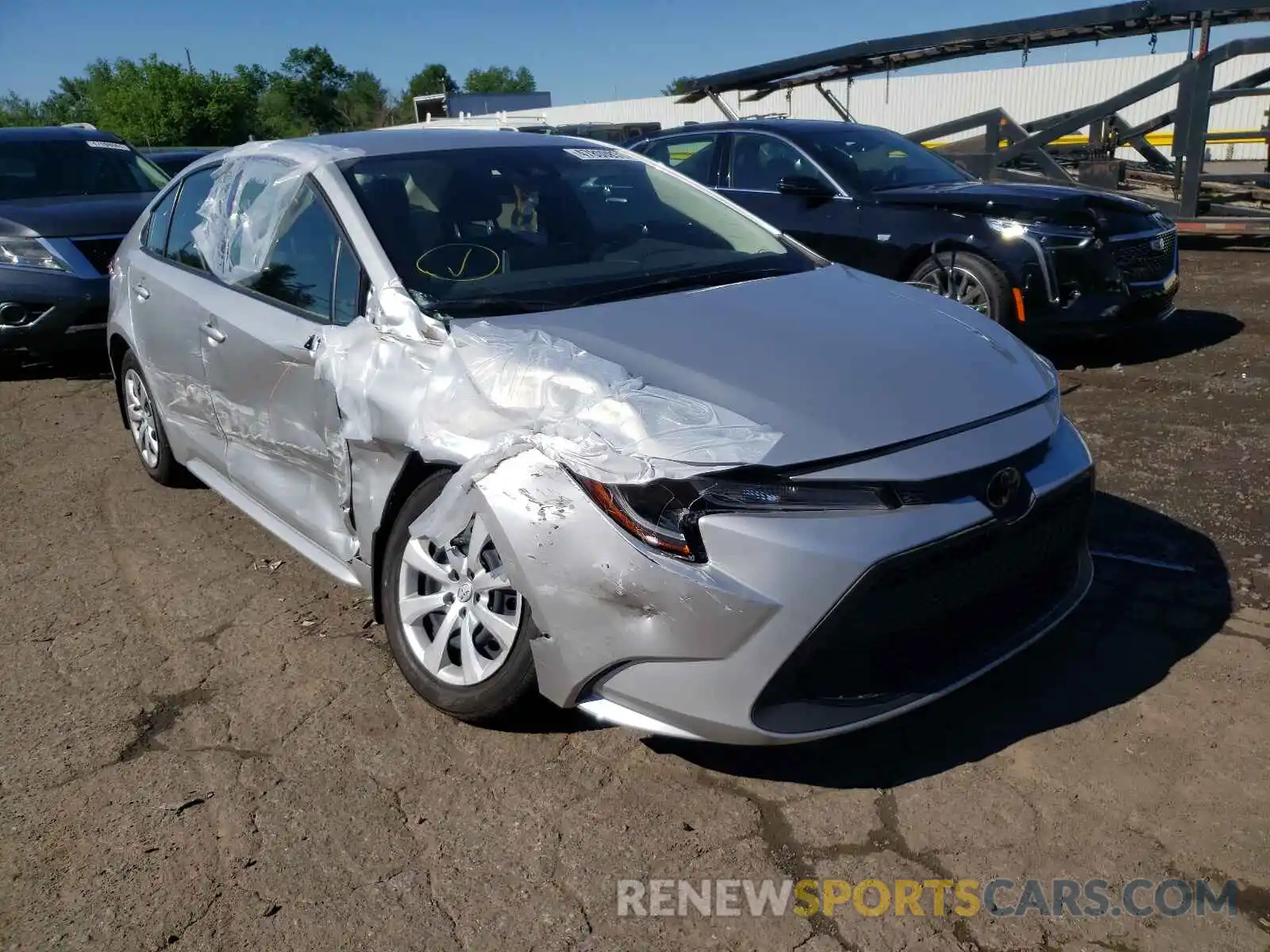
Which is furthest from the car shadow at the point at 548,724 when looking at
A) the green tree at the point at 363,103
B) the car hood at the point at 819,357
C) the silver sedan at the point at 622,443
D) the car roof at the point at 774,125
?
the green tree at the point at 363,103

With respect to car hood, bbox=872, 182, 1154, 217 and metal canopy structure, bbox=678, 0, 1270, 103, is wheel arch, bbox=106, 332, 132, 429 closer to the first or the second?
Answer: car hood, bbox=872, 182, 1154, 217

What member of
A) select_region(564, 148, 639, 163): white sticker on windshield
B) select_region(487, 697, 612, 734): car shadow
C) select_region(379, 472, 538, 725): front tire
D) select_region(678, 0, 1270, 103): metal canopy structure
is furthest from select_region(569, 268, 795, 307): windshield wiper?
select_region(678, 0, 1270, 103): metal canopy structure

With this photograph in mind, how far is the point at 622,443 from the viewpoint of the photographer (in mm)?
2504

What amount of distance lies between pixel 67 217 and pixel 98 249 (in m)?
0.33

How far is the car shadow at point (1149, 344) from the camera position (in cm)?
707

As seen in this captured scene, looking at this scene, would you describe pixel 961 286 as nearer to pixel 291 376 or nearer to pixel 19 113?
pixel 291 376

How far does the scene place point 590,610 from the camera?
2508 mm

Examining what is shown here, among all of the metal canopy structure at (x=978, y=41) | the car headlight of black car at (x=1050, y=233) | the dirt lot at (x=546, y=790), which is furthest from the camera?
the metal canopy structure at (x=978, y=41)

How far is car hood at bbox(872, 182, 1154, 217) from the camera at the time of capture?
6660mm

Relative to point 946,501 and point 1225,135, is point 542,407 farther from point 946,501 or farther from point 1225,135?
point 1225,135

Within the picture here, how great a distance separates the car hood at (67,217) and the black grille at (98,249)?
0.05 metres

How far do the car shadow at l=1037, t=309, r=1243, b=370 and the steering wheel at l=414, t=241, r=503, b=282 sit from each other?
4813mm

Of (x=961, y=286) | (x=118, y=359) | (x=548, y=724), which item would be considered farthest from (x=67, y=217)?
(x=548, y=724)

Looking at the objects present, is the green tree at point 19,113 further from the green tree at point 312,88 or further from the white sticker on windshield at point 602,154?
the white sticker on windshield at point 602,154
